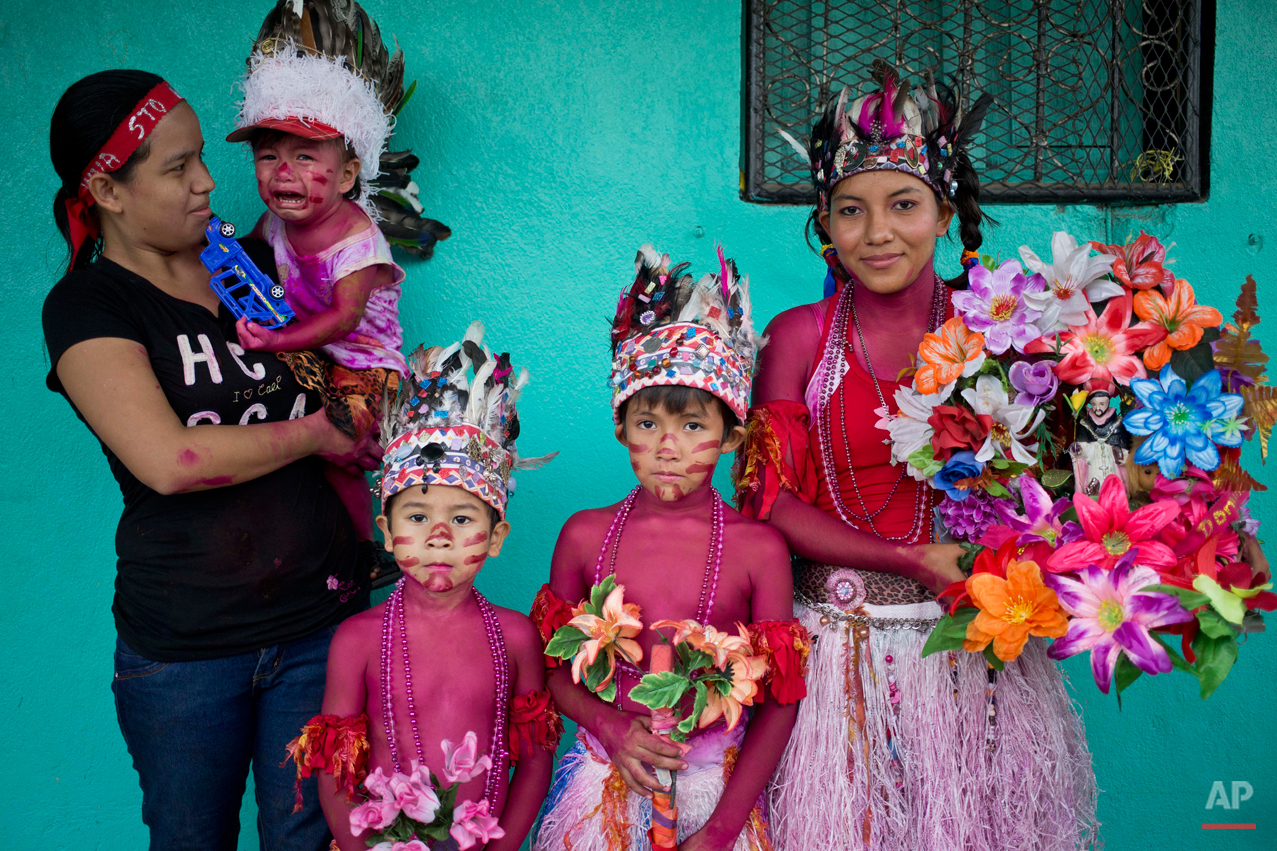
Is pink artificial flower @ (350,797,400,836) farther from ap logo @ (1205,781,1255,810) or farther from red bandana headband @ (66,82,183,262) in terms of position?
ap logo @ (1205,781,1255,810)

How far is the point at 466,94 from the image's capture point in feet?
10.8

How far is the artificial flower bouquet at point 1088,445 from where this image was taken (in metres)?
1.75

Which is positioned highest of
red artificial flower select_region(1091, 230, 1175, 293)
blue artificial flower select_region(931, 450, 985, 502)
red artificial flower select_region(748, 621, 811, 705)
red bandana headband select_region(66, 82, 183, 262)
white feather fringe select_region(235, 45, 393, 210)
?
white feather fringe select_region(235, 45, 393, 210)

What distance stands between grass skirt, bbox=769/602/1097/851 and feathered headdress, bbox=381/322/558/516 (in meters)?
0.91

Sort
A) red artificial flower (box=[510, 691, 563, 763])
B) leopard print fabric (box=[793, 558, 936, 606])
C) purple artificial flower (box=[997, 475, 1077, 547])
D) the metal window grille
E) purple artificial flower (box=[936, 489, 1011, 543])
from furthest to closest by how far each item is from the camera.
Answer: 1. the metal window grille
2. leopard print fabric (box=[793, 558, 936, 606])
3. red artificial flower (box=[510, 691, 563, 763])
4. purple artificial flower (box=[936, 489, 1011, 543])
5. purple artificial flower (box=[997, 475, 1077, 547])

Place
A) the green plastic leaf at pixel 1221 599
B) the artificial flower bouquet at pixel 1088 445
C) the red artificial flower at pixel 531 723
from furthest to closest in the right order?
the red artificial flower at pixel 531 723 → the artificial flower bouquet at pixel 1088 445 → the green plastic leaf at pixel 1221 599

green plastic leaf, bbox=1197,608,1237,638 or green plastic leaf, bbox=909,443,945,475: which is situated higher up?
green plastic leaf, bbox=909,443,945,475

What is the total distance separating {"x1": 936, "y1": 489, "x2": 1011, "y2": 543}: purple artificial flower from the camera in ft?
6.81

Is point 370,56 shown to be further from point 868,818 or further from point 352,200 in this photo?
point 868,818

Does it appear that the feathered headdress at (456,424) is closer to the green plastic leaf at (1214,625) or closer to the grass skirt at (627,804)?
the grass skirt at (627,804)

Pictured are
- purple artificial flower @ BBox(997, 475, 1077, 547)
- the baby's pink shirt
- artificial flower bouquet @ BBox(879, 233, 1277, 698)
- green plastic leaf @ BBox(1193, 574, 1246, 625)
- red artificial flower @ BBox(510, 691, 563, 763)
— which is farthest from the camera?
the baby's pink shirt

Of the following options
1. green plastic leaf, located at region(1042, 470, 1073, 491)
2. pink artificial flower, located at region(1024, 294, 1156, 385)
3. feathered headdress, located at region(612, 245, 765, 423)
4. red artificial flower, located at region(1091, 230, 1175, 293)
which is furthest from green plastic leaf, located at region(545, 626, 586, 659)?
red artificial flower, located at region(1091, 230, 1175, 293)

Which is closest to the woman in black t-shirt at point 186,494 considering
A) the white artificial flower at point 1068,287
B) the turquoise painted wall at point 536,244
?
the turquoise painted wall at point 536,244

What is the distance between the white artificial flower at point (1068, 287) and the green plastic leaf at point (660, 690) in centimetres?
109
